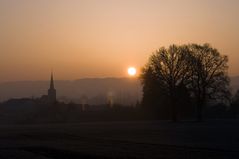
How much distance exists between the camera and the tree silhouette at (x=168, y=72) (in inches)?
3598

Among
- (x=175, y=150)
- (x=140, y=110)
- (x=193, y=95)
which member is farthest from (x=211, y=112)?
(x=175, y=150)

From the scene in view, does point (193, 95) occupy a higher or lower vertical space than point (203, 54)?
lower

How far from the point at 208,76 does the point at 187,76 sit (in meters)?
3.76

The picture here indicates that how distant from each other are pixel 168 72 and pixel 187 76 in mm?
3534

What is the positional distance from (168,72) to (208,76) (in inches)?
286

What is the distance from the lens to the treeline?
9025 cm

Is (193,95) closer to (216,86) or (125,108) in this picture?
(216,86)

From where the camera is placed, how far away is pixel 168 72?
91938 mm

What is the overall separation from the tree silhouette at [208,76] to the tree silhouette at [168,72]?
1.58 metres

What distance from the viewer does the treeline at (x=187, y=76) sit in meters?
90.2

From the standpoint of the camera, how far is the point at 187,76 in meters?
91.2

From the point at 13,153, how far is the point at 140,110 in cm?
8827

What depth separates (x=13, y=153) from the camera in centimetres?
3400

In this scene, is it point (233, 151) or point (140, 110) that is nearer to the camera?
point (233, 151)
